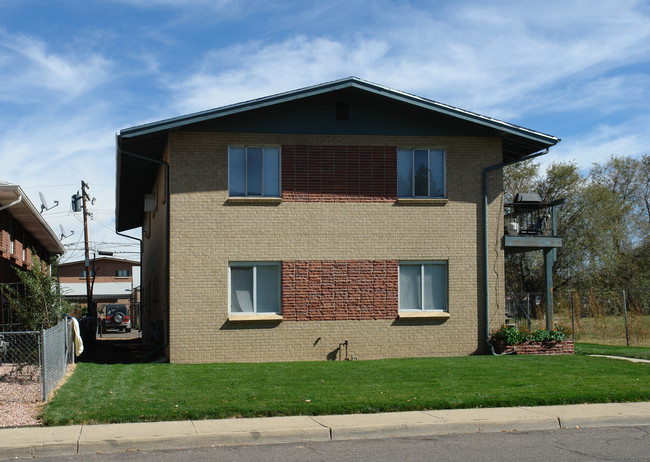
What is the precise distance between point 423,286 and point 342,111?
4983mm

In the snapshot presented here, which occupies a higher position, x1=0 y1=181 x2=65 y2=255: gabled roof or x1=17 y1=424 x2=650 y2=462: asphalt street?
x1=0 y1=181 x2=65 y2=255: gabled roof

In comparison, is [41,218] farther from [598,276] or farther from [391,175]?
[598,276]

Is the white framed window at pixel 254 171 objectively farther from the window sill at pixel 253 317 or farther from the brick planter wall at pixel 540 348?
the brick planter wall at pixel 540 348

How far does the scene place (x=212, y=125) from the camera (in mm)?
17641

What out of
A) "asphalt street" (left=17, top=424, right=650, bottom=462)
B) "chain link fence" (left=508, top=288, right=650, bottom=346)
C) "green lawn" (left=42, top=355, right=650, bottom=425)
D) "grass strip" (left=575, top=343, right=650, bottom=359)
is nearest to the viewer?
"asphalt street" (left=17, top=424, right=650, bottom=462)

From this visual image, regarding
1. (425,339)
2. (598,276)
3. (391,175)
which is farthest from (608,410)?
(598,276)

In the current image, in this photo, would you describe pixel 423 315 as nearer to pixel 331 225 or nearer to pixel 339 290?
pixel 339 290

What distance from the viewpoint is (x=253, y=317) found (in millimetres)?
17562

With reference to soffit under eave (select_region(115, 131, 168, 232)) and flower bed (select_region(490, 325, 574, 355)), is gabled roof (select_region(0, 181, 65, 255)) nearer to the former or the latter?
soffit under eave (select_region(115, 131, 168, 232))

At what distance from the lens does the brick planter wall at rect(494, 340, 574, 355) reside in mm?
18500

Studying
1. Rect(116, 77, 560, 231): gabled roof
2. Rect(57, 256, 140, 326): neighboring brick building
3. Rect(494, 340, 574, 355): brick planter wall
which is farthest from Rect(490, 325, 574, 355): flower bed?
Rect(57, 256, 140, 326): neighboring brick building

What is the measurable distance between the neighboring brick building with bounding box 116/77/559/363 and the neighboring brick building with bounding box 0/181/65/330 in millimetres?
2948

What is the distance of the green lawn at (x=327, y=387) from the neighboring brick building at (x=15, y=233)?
171 inches

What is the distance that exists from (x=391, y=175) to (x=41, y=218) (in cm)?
1094
